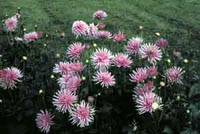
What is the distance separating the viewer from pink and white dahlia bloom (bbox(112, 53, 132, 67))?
11.0 ft

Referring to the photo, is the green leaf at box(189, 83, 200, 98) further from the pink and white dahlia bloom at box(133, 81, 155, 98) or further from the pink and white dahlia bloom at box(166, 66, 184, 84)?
the pink and white dahlia bloom at box(133, 81, 155, 98)

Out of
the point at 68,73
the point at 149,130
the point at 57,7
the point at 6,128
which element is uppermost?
the point at 68,73

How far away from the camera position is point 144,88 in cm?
317

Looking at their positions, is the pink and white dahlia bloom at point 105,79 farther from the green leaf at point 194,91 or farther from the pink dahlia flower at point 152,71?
the green leaf at point 194,91

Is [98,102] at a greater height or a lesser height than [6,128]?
greater

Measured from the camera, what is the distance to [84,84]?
3402 millimetres

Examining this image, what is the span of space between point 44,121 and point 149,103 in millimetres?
677

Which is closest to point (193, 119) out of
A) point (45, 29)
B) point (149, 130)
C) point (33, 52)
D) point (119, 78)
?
point (149, 130)

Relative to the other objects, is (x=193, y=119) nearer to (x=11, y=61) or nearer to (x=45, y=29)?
(x=11, y=61)

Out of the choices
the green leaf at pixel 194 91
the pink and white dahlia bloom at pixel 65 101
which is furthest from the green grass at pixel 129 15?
the pink and white dahlia bloom at pixel 65 101

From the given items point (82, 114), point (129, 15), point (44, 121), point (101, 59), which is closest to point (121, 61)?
point (101, 59)

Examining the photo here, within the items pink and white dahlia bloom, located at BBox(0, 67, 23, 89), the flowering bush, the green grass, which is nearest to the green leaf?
the flowering bush

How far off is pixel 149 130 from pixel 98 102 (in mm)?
380

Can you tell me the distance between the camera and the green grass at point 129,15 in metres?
5.83
